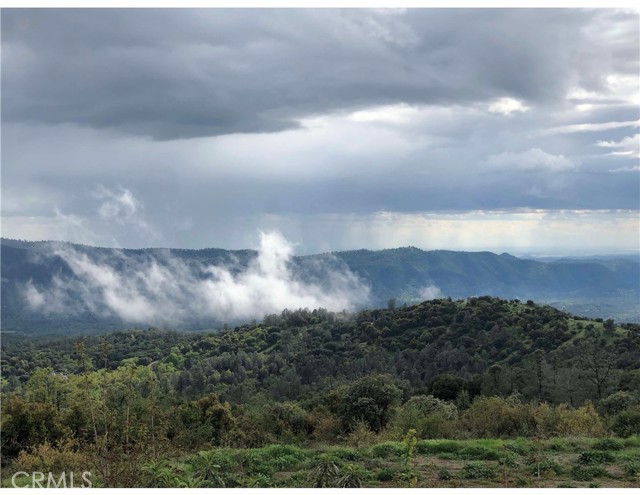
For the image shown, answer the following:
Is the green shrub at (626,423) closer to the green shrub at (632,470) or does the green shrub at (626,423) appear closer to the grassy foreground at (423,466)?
the grassy foreground at (423,466)

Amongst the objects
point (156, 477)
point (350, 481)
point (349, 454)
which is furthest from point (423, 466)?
point (156, 477)

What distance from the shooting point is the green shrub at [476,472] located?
12.6m

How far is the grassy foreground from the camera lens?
36.6 feet

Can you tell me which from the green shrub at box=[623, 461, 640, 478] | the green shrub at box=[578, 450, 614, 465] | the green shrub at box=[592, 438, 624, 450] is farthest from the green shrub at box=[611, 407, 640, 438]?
the green shrub at box=[623, 461, 640, 478]

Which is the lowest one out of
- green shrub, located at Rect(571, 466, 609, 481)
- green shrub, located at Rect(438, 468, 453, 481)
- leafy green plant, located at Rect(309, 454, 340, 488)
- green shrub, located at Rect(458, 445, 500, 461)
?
green shrub, located at Rect(458, 445, 500, 461)

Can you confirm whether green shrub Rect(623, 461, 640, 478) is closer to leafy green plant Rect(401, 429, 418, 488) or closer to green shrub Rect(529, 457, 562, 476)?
green shrub Rect(529, 457, 562, 476)

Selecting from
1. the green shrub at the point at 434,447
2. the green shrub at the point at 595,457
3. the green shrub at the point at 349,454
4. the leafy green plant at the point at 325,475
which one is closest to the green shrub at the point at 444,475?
the green shrub at the point at 349,454

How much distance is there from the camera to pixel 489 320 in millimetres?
Answer: 84375

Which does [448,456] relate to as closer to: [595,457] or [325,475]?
[595,457]

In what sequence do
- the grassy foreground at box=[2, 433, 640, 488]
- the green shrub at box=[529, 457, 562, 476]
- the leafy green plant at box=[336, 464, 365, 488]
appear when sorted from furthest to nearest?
the green shrub at box=[529, 457, 562, 476] → the grassy foreground at box=[2, 433, 640, 488] → the leafy green plant at box=[336, 464, 365, 488]

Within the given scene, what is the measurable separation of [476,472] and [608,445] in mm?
4715

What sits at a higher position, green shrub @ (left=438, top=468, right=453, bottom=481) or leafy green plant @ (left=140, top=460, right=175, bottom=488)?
leafy green plant @ (left=140, top=460, right=175, bottom=488)

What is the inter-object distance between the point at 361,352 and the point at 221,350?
38.5 metres

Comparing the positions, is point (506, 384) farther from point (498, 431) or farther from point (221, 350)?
point (221, 350)
